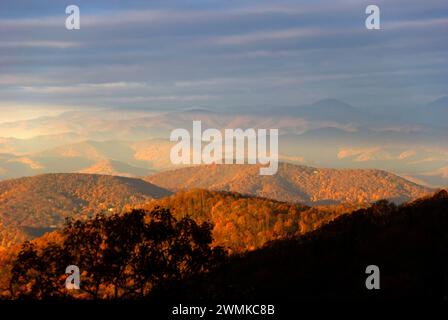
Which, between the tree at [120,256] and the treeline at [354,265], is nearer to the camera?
the tree at [120,256]

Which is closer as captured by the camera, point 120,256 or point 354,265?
point 120,256

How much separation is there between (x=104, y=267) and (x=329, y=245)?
62.5m

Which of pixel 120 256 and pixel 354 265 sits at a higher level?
pixel 120 256

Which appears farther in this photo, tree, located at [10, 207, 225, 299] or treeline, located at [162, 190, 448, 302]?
treeline, located at [162, 190, 448, 302]

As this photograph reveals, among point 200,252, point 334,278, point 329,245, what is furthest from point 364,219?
point 200,252
